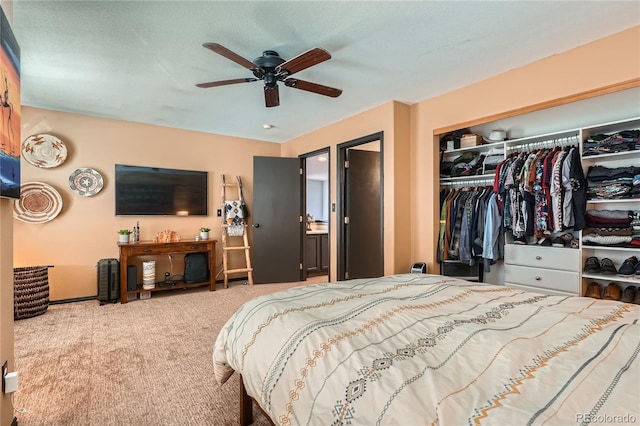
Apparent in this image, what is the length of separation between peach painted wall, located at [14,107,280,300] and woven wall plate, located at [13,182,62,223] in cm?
7

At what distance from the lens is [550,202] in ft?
9.08

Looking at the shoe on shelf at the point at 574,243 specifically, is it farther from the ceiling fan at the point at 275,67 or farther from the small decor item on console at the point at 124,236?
the small decor item on console at the point at 124,236

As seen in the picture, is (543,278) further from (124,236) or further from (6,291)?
(124,236)

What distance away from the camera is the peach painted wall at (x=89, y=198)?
12.3 feet

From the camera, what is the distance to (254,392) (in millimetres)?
1228

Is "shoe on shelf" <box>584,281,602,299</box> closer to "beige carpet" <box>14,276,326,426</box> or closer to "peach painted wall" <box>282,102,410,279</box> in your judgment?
"peach painted wall" <box>282,102,410,279</box>

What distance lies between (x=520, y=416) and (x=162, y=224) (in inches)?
188

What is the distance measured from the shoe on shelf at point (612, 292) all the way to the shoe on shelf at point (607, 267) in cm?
14

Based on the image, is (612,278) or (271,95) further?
(271,95)

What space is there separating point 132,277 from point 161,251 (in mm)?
485

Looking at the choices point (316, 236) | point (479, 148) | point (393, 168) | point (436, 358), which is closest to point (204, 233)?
point (316, 236)

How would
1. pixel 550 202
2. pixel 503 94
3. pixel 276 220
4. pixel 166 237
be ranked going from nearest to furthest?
pixel 550 202
pixel 503 94
pixel 166 237
pixel 276 220

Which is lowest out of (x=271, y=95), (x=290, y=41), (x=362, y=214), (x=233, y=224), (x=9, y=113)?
(x=233, y=224)

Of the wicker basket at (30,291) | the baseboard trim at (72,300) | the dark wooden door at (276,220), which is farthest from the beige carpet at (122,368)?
the dark wooden door at (276,220)
